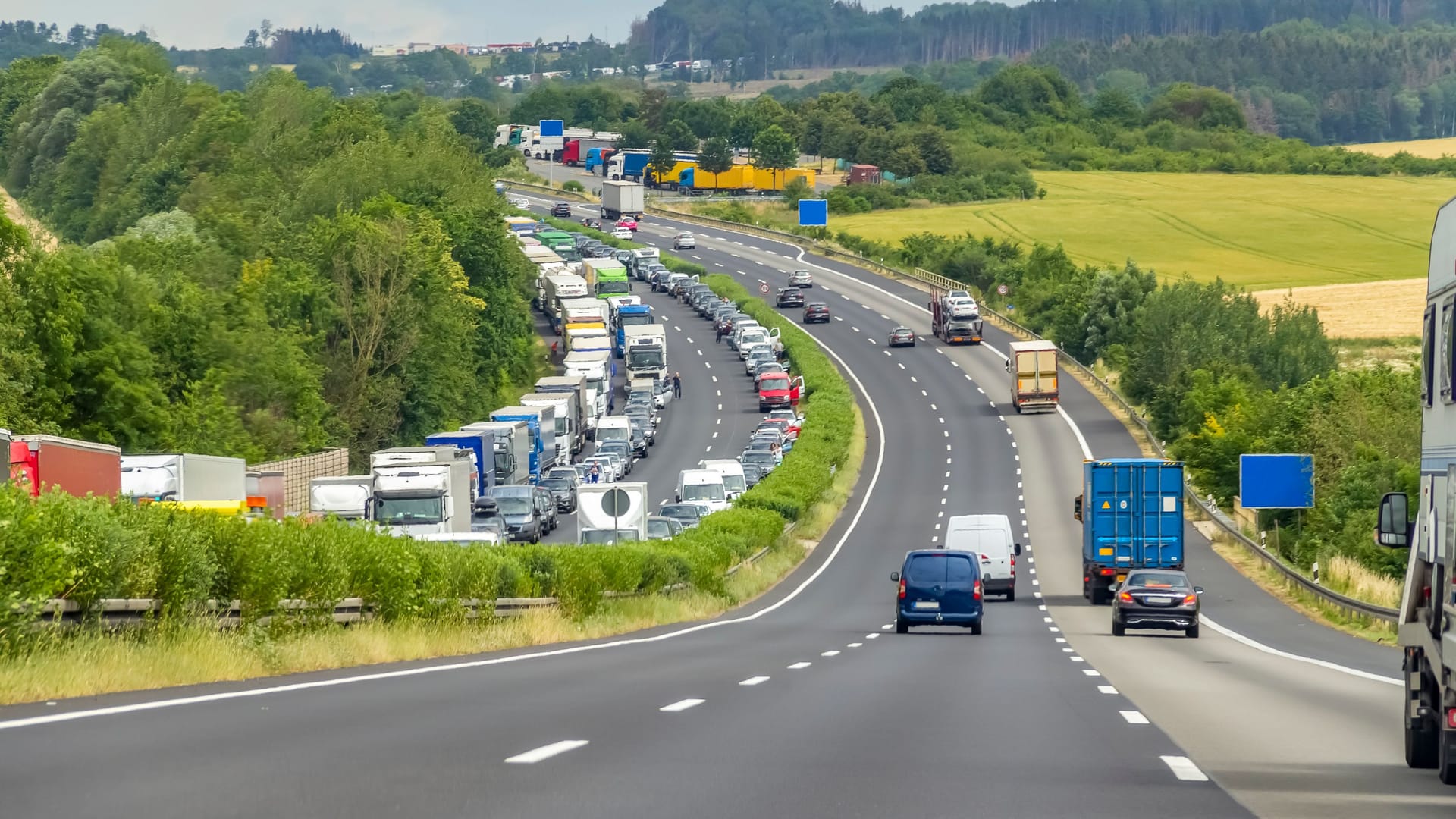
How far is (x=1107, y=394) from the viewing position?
92062 millimetres

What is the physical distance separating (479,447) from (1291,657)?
3916 cm

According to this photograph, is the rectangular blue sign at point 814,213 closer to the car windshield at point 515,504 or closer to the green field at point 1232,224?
the green field at point 1232,224

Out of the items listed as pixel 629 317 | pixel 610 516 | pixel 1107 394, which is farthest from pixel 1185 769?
pixel 629 317

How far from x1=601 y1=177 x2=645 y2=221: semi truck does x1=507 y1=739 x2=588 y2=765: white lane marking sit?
508 feet

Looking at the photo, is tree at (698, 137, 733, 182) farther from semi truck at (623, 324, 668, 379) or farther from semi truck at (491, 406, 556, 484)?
semi truck at (491, 406, 556, 484)

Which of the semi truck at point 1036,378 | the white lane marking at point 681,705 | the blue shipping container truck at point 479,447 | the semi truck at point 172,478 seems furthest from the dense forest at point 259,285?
the white lane marking at point 681,705

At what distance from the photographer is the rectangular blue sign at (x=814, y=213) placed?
159m

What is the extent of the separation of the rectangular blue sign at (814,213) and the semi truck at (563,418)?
78.3m

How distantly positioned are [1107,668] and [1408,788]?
526 inches

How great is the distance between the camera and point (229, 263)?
292 ft

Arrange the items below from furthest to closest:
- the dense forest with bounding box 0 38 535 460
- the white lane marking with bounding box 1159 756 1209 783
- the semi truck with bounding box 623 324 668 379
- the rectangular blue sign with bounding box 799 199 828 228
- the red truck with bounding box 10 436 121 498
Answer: the rectangular blue sign with bounding box 799 199 828 228
the semi truck with bounding box 623 324 668 379
the dense forest with bounding box 0 38 535 460
the red truck with bounding box 10 436 121 498
the white lane marking with bounding box 1159 756 1209 783

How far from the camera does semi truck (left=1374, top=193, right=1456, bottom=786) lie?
10.6 m

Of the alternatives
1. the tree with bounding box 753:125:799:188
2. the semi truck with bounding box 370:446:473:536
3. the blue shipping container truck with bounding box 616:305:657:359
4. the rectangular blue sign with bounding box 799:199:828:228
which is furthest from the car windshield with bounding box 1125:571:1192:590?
the tree with bounding box 753:125:799:188

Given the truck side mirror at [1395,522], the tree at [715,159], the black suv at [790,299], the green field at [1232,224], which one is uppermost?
the tree at [715,159]
